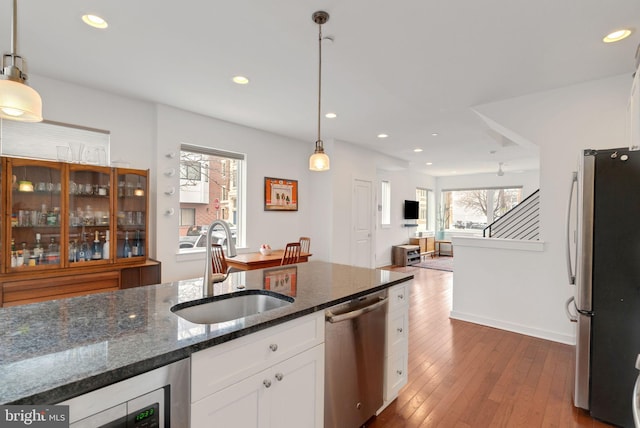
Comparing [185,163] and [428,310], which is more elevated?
[185,163]

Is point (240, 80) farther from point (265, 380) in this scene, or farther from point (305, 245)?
point (305, 245)

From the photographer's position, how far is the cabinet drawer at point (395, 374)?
2.04 meters

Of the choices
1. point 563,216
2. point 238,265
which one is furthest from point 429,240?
point 238,265

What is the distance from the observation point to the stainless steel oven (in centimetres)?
83

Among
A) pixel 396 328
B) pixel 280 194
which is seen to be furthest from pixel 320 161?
pixel 280 194

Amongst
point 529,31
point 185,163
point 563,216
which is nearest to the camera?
point 529,31

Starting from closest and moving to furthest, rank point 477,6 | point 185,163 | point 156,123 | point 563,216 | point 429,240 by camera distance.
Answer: point 477,6 < point 563,216 < point 156,123 < point 185,163 < point 429,240

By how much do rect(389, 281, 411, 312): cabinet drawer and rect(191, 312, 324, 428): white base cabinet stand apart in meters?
0.70

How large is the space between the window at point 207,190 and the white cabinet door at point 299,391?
327 cm

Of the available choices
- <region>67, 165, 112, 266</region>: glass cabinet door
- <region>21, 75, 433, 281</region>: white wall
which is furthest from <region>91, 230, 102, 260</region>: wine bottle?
<region>21, 75, 433, 281</region>: white wall

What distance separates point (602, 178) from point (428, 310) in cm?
279

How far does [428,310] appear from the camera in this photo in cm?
430

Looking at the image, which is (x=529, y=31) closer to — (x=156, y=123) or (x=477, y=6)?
(x=477, y=6)

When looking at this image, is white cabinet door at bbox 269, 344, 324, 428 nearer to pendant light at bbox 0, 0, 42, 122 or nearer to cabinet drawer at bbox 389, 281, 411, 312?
cabinet drawer at bbox 389, 281, 411, 312
